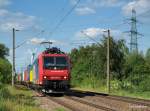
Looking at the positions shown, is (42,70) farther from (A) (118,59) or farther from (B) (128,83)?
(A) (118,59)

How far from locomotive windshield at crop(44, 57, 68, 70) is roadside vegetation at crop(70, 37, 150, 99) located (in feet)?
51.1

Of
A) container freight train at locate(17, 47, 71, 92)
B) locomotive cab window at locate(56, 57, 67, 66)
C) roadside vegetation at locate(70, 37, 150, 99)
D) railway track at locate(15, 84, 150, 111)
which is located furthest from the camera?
roadside vegetation at locate(70, 37, 150, 99)

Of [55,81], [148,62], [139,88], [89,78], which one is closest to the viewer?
[55,81]

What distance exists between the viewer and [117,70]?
61875mm

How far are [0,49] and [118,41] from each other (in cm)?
6951

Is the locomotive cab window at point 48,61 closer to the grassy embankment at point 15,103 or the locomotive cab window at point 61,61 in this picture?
the locomotive cab window at point 61,61

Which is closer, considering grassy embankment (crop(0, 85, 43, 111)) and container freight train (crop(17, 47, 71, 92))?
grassy embankment (crop(0, 85, 43, 111))

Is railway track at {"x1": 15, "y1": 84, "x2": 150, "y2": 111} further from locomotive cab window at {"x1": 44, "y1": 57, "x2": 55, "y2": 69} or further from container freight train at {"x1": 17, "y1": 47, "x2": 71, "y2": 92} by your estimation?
locomotive cab window at {"x1": 44, "y1": 57, "x2": 55, "y2": 69}

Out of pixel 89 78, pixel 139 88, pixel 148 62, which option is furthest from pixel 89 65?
pixel 139 88

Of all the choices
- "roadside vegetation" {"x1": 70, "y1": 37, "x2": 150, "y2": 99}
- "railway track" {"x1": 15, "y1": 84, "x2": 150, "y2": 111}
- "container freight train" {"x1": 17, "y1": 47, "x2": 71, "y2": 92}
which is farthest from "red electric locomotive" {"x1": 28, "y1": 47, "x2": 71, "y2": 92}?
"roadside vegetation" {"x1": 70, "y1": 37, "x2": 150, "y2": 99}

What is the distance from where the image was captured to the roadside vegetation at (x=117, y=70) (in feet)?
176

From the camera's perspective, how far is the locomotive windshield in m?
35.0

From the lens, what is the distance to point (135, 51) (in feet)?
222

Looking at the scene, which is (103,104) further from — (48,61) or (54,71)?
(48,61)
